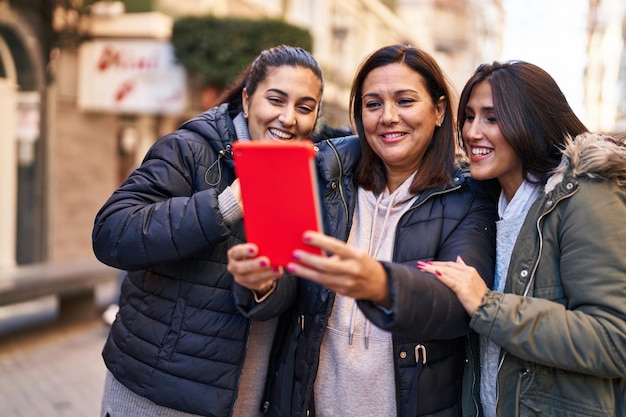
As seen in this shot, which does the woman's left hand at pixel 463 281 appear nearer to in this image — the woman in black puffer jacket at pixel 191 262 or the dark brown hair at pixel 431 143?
the dark brown hair at pixel 431 143

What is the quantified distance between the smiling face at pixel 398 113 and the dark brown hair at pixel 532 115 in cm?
24

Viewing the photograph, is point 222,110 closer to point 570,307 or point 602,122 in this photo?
point 570,307

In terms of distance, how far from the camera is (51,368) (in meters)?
6.21

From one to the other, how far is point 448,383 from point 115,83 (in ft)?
25.8

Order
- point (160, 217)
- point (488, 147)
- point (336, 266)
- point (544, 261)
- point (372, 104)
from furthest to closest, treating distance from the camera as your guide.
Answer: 1. point (372, 104)
2. point (488, 147)
3. point (160, 217)
4. point (544, 261)
5. point (336, 266)

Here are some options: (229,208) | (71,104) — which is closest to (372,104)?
(229,208)

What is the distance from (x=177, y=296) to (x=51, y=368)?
464cm

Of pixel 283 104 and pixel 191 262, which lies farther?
pixel 283 104

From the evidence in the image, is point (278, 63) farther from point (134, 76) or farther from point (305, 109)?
point (134, 76)

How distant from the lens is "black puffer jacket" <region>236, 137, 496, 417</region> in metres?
2.02

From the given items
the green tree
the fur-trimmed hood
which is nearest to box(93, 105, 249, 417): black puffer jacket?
the fur-trimmed hood

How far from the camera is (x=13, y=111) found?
8.56 metres

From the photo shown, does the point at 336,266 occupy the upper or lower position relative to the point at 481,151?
lower

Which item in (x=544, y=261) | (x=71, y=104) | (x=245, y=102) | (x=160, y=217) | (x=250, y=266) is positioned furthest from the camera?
(x=71, y=104)
